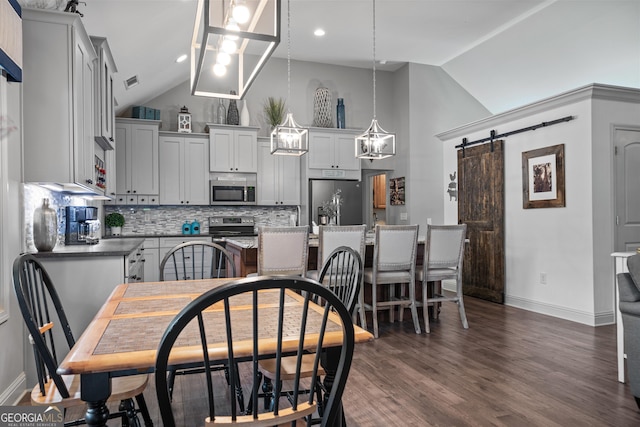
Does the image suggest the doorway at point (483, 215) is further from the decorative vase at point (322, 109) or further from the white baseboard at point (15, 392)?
the white baseboard at point (15, 392)

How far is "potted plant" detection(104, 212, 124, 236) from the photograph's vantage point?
18.4 feet

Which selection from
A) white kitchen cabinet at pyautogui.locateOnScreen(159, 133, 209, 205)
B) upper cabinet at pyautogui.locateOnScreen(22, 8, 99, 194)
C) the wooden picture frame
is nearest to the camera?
upper cabinet at pyautogui.locateOnScreen(22, 8, 99, 194)

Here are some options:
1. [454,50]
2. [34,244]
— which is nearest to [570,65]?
[454,50]

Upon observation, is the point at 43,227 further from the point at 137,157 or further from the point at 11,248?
the point at 137,157

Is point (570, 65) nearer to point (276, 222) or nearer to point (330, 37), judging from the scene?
point (330, 37)

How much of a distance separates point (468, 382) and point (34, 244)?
296 cm

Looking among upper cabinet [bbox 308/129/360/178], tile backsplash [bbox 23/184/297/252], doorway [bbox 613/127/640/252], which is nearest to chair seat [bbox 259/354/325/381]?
doorway [bbox 613/127/640/252]

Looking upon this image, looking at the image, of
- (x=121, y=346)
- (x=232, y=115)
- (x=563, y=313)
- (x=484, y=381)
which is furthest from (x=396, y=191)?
(x=121, y=346)

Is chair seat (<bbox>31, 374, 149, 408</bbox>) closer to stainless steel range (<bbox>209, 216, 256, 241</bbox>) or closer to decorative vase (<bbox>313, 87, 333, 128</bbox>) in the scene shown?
stainless steel range (<bbox>209, 216, 256, 241</bbox>)

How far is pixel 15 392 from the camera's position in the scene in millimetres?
2361

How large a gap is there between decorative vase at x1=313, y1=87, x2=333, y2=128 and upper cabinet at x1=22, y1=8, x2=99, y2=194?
4.46 metres

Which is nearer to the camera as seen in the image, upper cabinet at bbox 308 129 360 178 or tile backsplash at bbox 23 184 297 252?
tile backsplash at bbox 23 184 297 252

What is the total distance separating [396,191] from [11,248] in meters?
5.77

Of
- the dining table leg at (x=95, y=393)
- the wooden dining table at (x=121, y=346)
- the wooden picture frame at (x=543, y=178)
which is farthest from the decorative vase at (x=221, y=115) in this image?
the dining table leg at (x=95, y=393)
